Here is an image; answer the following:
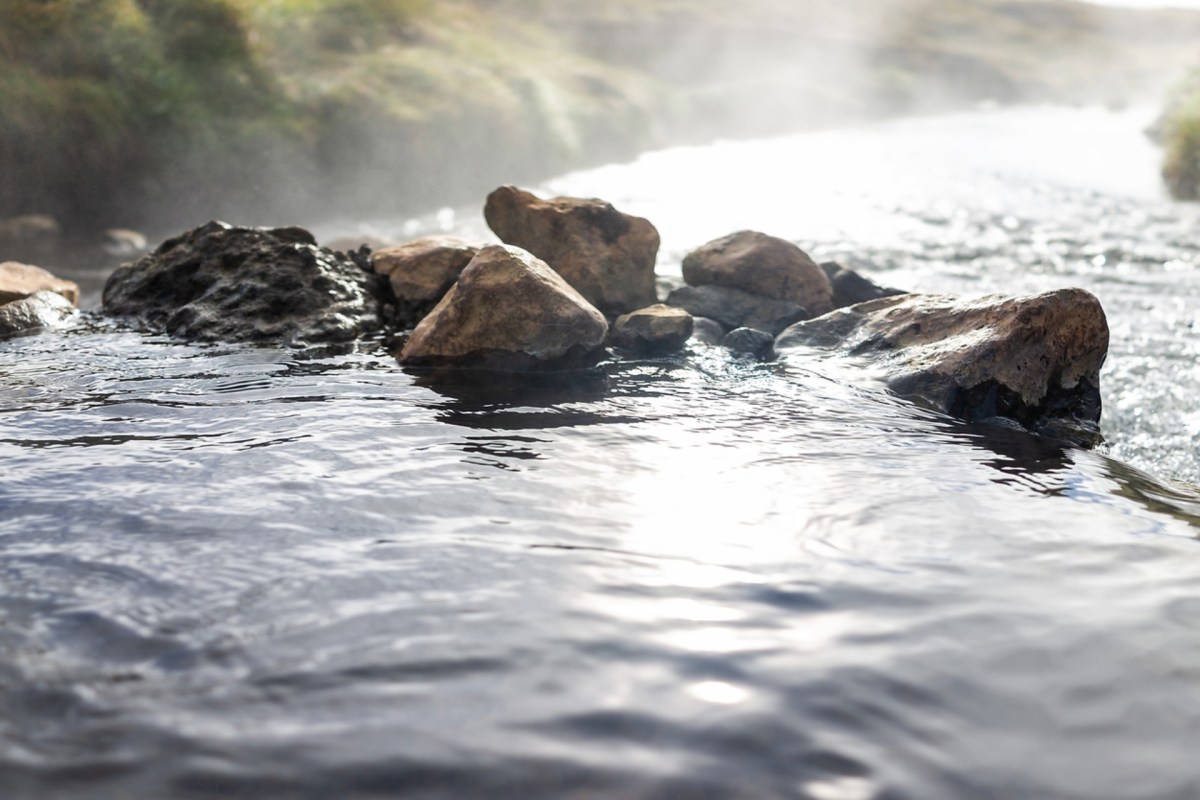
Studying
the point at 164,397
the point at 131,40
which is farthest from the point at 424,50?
the point at 164,397

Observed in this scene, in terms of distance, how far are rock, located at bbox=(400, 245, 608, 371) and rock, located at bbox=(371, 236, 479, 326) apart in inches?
54.4

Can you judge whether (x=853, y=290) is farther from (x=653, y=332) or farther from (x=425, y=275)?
(x=425, y=275)

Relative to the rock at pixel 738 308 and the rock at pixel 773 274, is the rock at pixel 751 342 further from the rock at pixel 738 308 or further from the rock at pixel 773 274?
the rock at pixel 773 274

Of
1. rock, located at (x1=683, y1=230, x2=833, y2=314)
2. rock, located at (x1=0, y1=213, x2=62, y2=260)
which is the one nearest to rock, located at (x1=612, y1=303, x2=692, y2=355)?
rock, located at (x1=683, y1=230, x2=833, y2=314)

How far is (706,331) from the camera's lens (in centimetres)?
799

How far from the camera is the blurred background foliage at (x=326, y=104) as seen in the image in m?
17.1

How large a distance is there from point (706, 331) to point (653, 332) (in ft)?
2.15

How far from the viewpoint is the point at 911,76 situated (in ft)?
184

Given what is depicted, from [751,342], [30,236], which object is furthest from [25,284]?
[30,236]

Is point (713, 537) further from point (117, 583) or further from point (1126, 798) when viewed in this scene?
point (117, 583)

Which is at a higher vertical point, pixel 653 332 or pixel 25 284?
pixel 25 284

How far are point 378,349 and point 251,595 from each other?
14.0 ft

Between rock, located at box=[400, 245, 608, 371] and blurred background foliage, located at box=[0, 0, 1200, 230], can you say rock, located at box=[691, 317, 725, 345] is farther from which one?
blurred background foliage, located at box=[0, 0, 1200, 230]

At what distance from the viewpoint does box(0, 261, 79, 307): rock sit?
8.77 m
